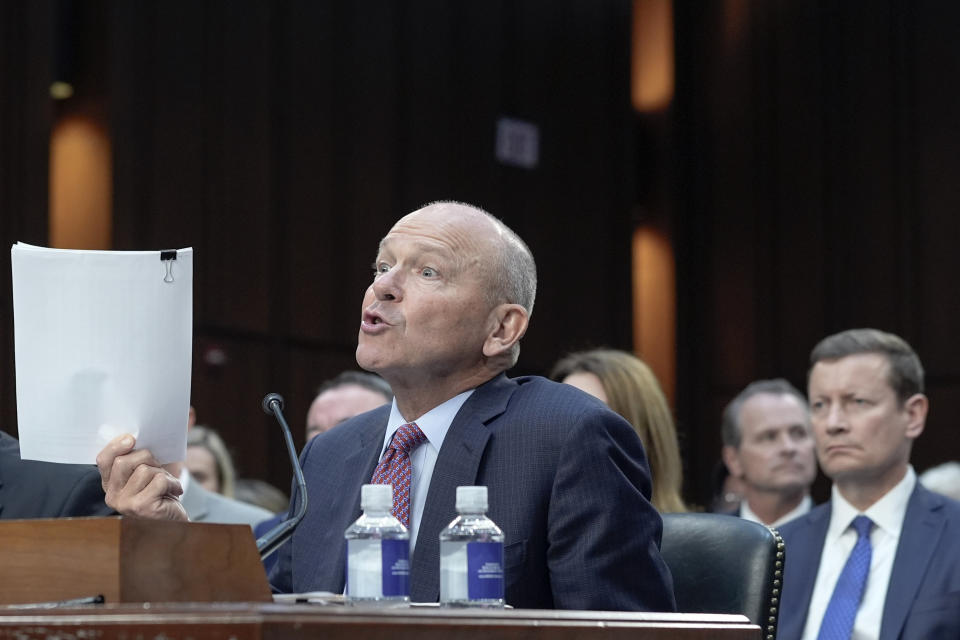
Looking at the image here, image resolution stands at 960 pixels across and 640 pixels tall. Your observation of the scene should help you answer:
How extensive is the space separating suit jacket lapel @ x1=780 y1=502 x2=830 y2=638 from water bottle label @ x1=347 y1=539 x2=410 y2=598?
2285 millimetres

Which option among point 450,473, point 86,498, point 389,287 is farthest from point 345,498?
point 86,498

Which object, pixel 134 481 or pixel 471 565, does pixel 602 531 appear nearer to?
pixel 471 565

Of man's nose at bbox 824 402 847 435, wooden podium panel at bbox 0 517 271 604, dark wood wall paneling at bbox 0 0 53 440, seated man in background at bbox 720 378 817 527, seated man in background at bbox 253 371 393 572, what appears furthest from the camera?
dark wood wall paneling at bbox 0 0 53 440

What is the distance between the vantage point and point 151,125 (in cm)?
701

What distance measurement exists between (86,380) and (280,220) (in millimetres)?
5853

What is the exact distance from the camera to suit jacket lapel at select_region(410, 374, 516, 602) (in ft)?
7.24

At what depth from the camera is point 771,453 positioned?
18.2ft

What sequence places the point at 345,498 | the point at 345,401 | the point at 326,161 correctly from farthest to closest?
1. the point at 326,161
2. the point at 345,401
3. the point at 345,498

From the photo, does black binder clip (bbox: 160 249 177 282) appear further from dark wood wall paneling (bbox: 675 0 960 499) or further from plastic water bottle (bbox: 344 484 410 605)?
dark wood wall paneling (bbox: 675 0 960 499)

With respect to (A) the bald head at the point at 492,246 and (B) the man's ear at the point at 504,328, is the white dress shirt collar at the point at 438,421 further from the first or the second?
(A) the bald head at the point at 492,246

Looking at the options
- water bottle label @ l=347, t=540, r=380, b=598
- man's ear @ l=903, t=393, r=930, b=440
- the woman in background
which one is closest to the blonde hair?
man's ear @ l=903, t=393, r=930, b=440

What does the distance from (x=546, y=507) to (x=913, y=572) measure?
69.0 inches

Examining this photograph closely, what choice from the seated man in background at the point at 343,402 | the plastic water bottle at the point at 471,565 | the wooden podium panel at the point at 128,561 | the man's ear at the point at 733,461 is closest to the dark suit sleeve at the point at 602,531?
the plastic water bottle at the point at 471,565

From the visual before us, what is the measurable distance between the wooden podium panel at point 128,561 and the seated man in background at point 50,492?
894 mm
